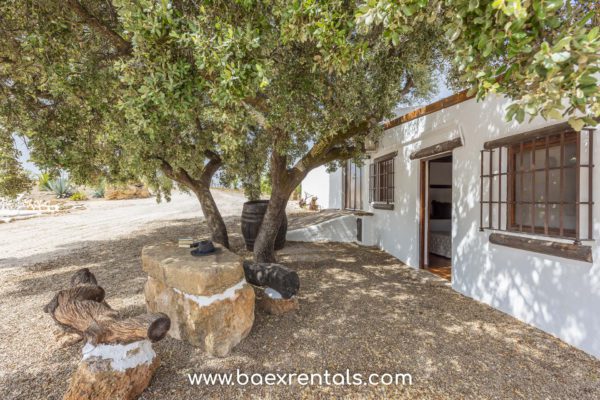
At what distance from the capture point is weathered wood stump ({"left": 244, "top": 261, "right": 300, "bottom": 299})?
355 cm

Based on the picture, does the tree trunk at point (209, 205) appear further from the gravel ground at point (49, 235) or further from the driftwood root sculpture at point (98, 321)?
the driftwood root sculpture at point (98, 321)

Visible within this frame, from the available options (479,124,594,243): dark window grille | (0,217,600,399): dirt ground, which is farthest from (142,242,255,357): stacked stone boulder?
(479,124,594,243): dark window grille

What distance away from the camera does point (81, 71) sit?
3.76m

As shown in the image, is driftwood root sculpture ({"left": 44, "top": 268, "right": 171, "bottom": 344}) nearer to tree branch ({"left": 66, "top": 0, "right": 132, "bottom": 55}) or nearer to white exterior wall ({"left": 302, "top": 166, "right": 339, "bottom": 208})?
tree branch ({"left": 66, "top": 0, "right": 132, "bottom": 55})

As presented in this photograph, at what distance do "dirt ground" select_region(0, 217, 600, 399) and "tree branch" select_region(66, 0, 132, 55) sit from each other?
353 cm

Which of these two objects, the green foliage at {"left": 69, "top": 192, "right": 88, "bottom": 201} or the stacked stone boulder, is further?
the green foliage at {"left": 69, "top": 192, "right": 88, "bottom": 201}

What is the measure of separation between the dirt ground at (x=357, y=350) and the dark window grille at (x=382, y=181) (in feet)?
9.05

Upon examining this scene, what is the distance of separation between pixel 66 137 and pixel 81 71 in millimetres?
1661

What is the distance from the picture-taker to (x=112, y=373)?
2186 millimetres

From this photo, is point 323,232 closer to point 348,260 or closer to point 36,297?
point 348,260

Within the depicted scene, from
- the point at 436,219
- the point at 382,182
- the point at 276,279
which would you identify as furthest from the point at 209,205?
the point at 436,219

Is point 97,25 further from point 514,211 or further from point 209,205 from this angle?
point 514,211

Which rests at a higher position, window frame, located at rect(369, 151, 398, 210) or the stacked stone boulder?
window frame, located at rect(369, 151, 398, 210)

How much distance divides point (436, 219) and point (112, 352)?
7.58 m
